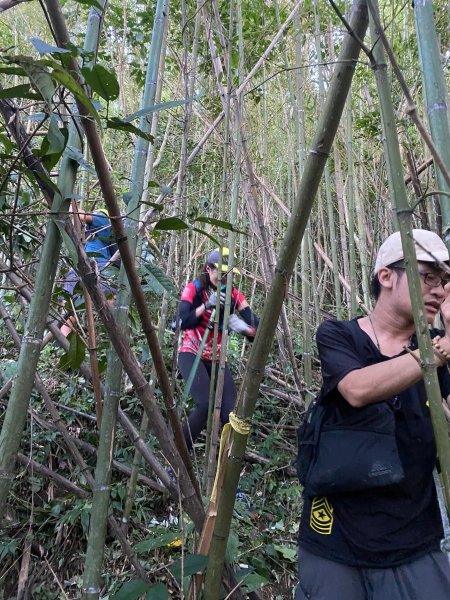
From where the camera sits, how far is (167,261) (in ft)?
7.79

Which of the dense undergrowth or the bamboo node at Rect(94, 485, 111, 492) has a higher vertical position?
the bamboo node at Rect(94, 485, 111, 492)

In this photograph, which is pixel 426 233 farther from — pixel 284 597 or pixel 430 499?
pixel 284 597

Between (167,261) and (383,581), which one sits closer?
(383,581)

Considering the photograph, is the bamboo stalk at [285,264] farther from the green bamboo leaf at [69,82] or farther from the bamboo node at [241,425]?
the green bamboo leaf at [69,82]

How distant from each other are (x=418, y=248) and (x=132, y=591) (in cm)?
81

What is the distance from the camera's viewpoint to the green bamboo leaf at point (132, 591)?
31.4 inches

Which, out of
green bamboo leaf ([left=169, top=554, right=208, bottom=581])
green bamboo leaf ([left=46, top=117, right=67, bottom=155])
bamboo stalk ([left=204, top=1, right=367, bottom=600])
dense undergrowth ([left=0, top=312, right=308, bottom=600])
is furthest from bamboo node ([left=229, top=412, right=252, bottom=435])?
dense undergrowth ([left=0, top=312, right=308, bottom=600])

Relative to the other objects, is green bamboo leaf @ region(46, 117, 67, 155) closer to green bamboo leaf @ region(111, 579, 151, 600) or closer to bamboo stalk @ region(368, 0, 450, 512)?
bamboo stalk @ region(368, 0, 450, 512)

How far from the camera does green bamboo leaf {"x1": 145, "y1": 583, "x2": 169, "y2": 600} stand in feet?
2.57

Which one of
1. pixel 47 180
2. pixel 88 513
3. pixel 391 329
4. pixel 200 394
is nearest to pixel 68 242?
pixel 47 180

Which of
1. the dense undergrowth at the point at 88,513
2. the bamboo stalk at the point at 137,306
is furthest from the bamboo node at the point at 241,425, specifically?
the dense undergrowth at the point at 88,513

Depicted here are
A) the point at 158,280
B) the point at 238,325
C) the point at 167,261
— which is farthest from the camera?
the point at 238,325

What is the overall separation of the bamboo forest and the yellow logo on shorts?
0.60 feet

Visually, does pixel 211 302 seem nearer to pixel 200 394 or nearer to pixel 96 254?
pixel 200 394
